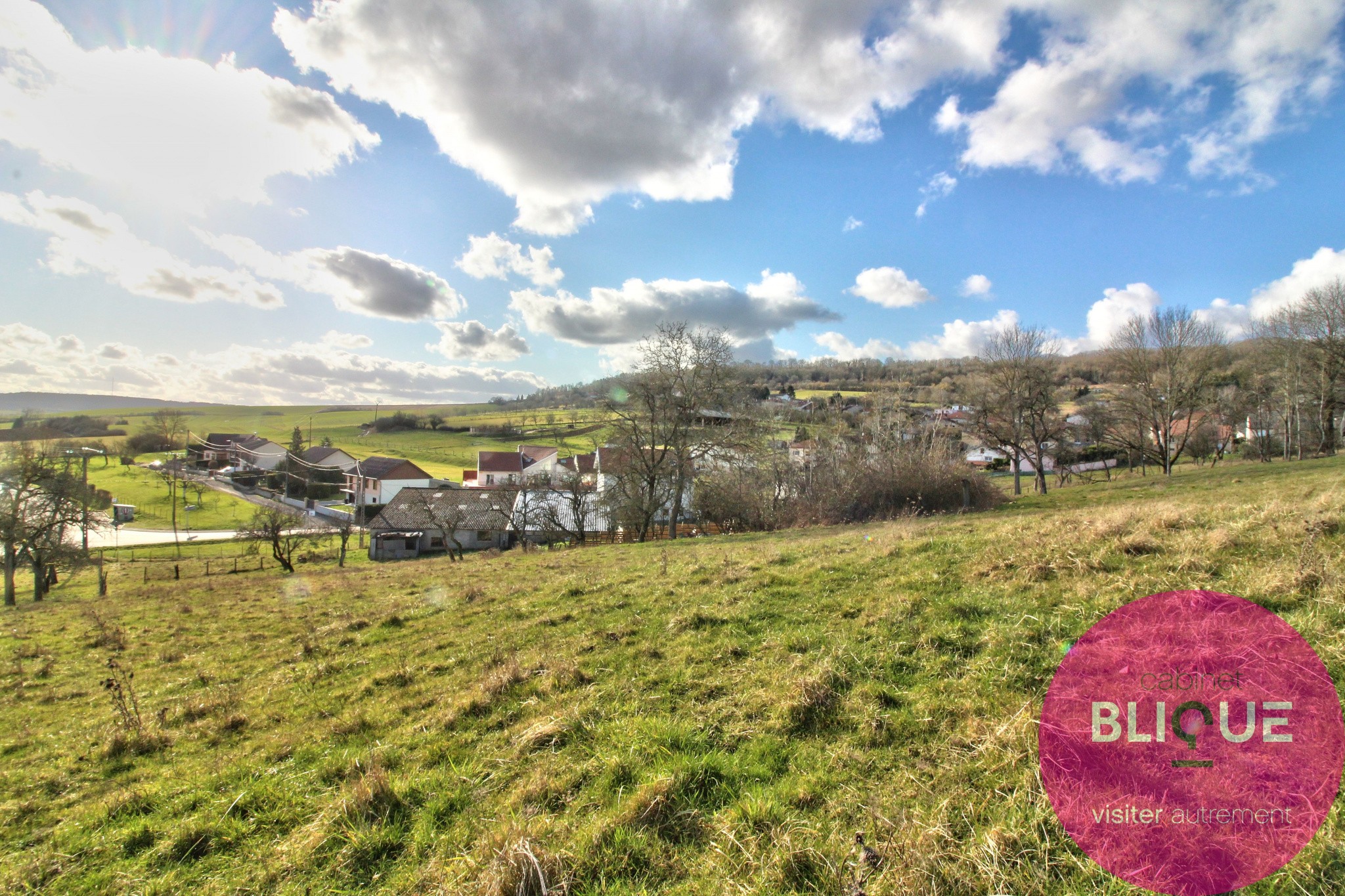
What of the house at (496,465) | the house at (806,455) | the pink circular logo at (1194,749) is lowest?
the house at (496,465)

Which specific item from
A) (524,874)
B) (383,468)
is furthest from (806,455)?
(383,468)

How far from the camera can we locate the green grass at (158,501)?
185 feet

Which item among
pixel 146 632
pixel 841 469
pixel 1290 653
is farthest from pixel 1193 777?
pixel 841 469

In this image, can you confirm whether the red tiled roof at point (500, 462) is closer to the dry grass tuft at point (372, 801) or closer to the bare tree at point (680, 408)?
the bare tree at point (680, 408)

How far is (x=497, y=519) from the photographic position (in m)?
47.0

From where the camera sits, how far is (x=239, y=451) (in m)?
74.1

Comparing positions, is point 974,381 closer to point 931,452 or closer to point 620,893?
point 931,452

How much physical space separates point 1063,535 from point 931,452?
1793cm

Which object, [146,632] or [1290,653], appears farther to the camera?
[146,632]

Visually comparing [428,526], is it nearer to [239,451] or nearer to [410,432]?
[239,451]

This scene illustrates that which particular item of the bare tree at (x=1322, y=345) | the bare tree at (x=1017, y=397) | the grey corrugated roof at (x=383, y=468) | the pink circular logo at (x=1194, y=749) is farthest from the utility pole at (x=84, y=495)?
the bare tree at (x=1322, y=345)

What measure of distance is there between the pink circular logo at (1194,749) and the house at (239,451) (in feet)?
293

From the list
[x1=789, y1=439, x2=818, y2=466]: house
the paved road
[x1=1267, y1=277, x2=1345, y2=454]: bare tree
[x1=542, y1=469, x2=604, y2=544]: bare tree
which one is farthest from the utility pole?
[x1=1267, y1=277, x2=1345, y2=454]: bare tree

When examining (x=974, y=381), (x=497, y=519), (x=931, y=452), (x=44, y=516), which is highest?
(x=974, y=381)
